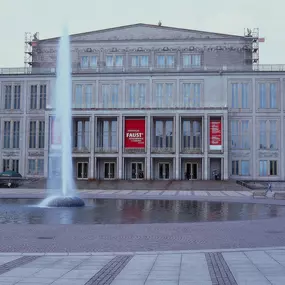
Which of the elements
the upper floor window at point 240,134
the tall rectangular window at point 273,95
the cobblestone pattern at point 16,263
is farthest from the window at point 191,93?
the cobblestone pattern at point 16,263

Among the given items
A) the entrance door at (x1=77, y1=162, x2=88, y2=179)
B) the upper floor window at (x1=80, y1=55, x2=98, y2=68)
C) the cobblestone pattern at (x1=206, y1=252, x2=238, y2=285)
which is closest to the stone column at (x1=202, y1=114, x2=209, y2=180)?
the entrance door at (x1=77, y1=162, x2=88, y2=179)

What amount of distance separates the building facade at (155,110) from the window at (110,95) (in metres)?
0.13

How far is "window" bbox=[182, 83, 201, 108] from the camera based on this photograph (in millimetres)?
60969

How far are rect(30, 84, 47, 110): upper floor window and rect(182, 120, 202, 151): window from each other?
18835 mm

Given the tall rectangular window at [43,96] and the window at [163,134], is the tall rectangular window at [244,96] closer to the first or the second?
the window at [163,134]

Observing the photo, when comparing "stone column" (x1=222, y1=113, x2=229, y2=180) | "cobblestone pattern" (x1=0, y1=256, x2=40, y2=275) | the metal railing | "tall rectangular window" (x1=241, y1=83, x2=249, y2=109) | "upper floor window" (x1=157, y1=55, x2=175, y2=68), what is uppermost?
"upper floor window" (x1=157, y1=55, x2=175, y2=68)

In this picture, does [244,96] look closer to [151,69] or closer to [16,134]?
[151,69]

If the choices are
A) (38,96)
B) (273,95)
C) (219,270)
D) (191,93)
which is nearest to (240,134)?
(273,95)

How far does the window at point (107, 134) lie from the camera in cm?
6097

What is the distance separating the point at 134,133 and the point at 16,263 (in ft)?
162

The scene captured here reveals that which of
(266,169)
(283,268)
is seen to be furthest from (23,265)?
(266,169)

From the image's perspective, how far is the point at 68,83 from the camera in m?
29.4

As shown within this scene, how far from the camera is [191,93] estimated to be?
61.2 metres

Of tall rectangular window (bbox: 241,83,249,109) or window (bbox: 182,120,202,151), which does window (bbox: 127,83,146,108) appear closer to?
window (bbox: 182,120,202,151)
